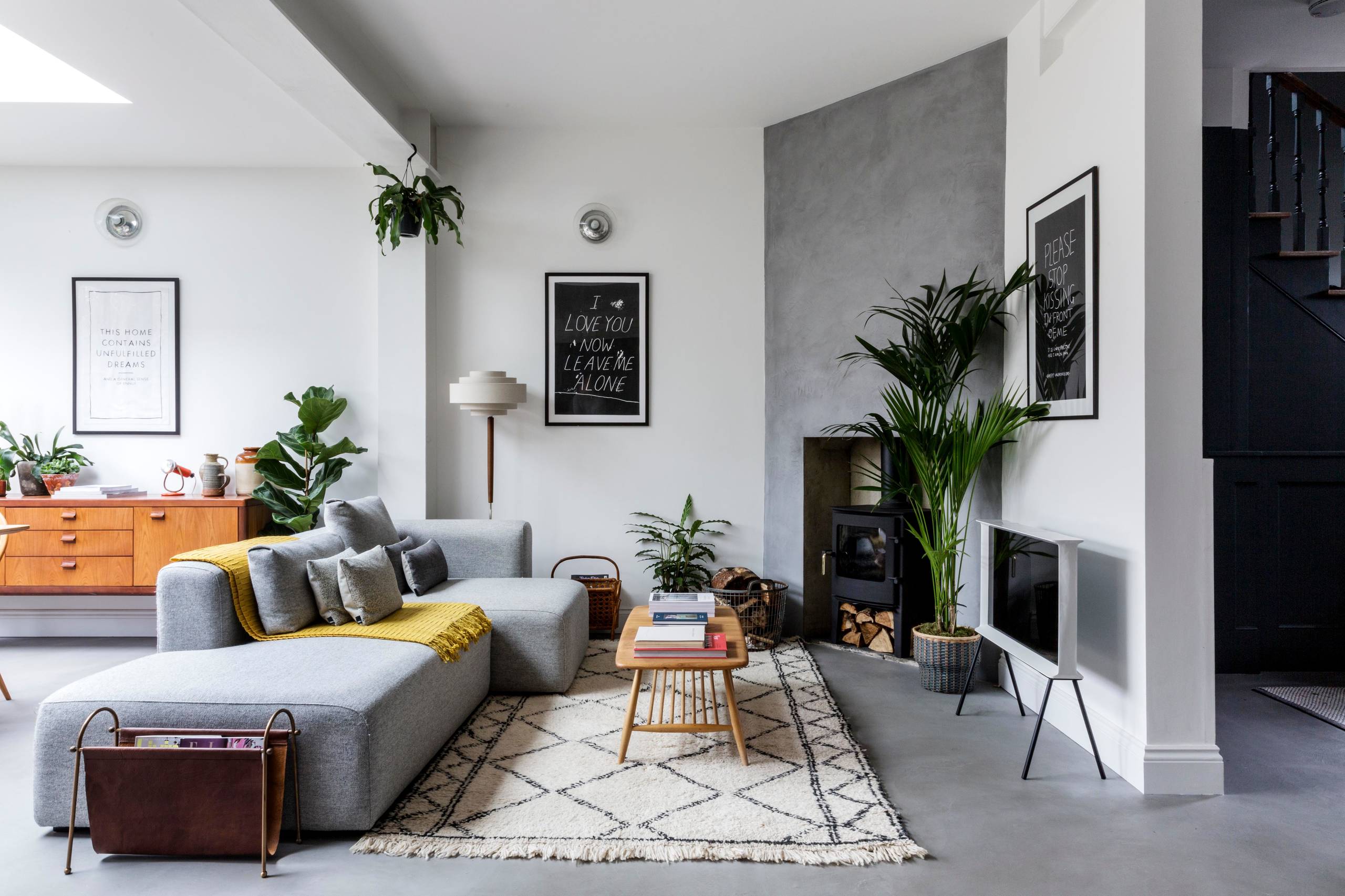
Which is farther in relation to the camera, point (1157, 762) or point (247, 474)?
point (247, 474)

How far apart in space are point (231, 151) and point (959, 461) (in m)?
4.28

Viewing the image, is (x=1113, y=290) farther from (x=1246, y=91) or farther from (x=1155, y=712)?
(x=1246, y=91)

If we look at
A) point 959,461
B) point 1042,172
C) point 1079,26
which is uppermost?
point 1079,26

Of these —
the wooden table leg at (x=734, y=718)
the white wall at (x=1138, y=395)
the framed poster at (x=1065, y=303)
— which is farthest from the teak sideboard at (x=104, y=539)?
the white wall at (x=1138, y=395)

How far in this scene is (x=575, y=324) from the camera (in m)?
4.74

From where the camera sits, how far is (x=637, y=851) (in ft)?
6.89

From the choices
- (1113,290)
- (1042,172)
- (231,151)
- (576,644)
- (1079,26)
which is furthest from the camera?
(231,151)

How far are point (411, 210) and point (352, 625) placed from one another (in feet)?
7.67

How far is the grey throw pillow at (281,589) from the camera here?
2.78 metres

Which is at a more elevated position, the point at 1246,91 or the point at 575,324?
the point at 1246,91

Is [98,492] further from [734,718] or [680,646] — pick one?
[734,718]

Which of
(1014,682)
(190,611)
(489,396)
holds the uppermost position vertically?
(489,396)

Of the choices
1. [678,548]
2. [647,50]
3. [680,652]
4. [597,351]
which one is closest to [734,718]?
[680,652]

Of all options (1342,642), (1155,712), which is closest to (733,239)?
(1155,712)
